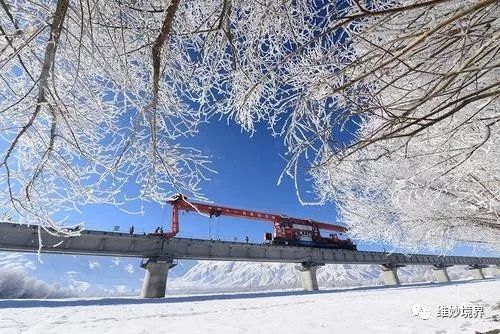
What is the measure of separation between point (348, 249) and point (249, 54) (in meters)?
38.9

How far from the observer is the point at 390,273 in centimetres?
3994

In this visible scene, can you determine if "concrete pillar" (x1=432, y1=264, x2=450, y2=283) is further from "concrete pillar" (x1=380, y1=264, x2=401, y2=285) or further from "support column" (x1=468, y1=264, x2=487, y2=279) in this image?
"concrete pillar" (x1=380, y1=264, x2=401, y2=285)

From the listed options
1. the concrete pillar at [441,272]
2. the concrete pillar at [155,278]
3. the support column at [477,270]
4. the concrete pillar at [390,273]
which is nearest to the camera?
the concrete pillar at [155,278]

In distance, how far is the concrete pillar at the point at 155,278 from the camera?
21.6 meters

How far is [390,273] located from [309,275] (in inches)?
595

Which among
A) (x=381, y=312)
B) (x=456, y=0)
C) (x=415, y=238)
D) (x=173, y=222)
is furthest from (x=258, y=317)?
(x=173, y=222)

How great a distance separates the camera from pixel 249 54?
238cm

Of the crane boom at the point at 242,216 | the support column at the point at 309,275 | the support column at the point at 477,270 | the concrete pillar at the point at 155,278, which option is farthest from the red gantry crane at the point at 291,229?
the support column at the point at 477,270

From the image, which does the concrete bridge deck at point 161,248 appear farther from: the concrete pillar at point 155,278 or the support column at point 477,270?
the support column at point 477,270

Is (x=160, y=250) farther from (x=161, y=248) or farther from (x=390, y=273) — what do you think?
(x=390, y=273)

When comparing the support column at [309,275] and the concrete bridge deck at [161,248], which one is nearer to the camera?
the concrete bridge deck at [161,248]

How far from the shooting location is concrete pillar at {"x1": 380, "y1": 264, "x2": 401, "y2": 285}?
39.3 metres

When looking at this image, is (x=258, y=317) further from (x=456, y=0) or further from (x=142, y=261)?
(x=142, y=261)

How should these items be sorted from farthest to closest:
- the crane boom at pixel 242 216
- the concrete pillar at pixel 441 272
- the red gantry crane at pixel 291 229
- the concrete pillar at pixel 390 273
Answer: the concrete pillar at pixel 441 272
the concrete pillar at pixel 390 273
the red gantry crane at pixel 291 229
the crane boom at pixel 242 216
